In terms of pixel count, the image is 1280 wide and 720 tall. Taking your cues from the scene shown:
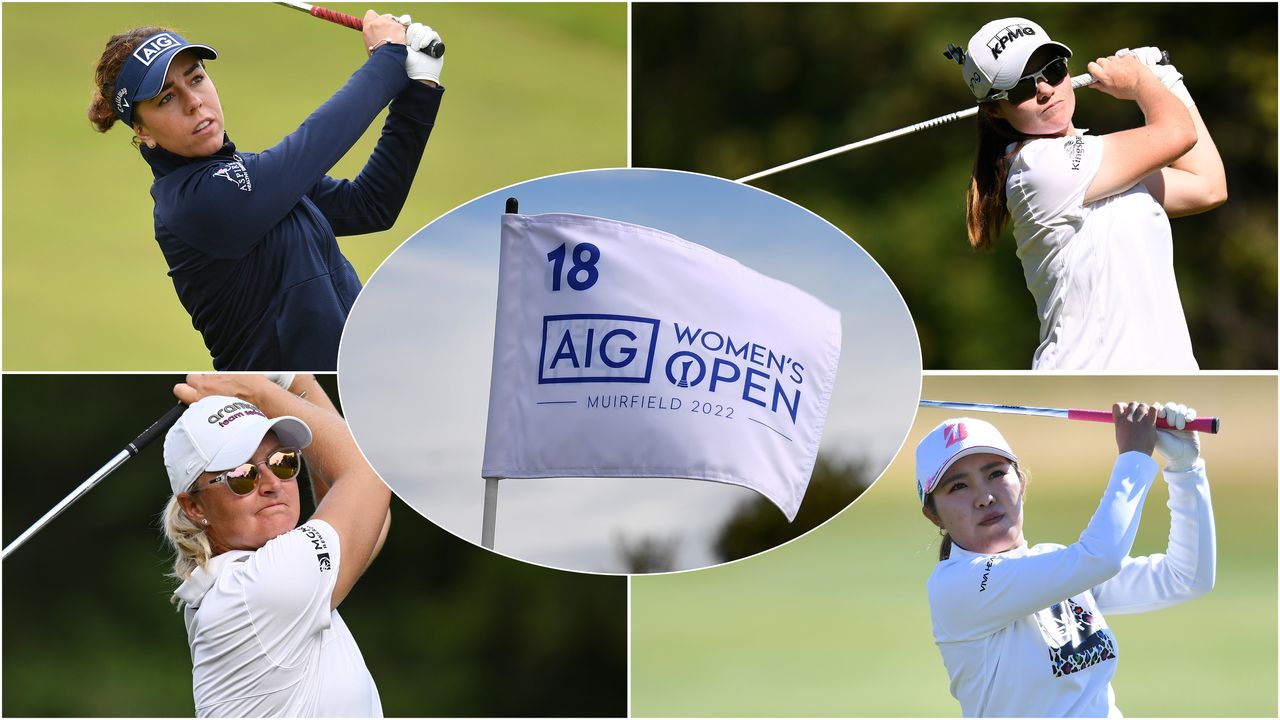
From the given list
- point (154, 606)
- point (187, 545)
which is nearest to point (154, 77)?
point (187, 545)

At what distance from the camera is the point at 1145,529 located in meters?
4.61

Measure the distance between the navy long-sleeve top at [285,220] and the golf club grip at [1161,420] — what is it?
1897 mm

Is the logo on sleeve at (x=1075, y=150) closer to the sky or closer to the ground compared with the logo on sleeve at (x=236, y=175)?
closer to the sky

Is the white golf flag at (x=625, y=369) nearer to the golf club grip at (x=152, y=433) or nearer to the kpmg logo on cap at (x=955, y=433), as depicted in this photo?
→ the kpmg logo on cap at (x=955, y=433)

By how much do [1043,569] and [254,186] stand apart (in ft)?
6.95

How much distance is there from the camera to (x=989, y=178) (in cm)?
405

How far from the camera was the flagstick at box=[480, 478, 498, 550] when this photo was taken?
4.09 metres

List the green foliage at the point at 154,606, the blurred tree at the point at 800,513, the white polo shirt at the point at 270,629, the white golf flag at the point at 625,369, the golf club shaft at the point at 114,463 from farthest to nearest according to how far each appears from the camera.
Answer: the green foliage at the point at 154,606 < the blurred tree at the point at 800,513 < the golf club shaft at the point at 114,463 < the white golf flag at the point at 625,369 < the white polo shirt at the point at 270,629

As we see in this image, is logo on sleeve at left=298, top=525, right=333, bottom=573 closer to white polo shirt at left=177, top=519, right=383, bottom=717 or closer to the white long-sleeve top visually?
white polo shirt at left=177, top=519, right=383, bottom=717

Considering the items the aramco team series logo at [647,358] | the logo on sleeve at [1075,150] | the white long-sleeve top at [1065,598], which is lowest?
the white long-sleeve top at [1065,598]

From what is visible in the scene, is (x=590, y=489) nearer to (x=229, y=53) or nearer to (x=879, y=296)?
(x=879, y=296)

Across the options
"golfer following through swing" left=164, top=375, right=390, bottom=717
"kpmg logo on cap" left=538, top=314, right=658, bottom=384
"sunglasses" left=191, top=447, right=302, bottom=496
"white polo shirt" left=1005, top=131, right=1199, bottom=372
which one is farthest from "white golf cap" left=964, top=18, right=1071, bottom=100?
"sunglasses" left=191, top=447, right=302, bottom=496

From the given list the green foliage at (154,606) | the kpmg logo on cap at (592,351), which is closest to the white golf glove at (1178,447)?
the kpmg logo on cap at (592,351)

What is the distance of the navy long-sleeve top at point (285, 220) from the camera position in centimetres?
394
